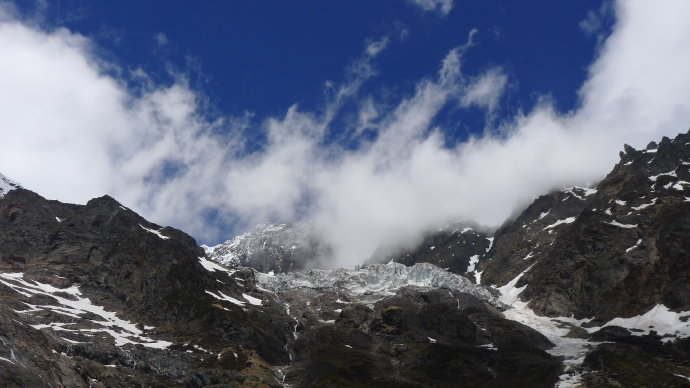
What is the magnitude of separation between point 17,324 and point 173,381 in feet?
185

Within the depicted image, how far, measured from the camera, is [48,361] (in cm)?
14200

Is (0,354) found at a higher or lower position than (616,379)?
lower

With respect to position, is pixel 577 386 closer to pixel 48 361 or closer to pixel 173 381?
pixel 173 381

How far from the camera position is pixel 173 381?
7298 inches

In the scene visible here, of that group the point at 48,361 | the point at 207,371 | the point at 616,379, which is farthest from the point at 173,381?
the point at 616,379

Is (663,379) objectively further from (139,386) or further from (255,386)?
(139,386)

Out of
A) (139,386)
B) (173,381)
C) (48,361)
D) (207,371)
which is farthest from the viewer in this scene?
(207,371)

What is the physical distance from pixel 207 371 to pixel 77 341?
145 ft

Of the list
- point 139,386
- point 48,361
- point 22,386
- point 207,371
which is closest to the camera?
point 22,386

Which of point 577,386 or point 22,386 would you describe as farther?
point 577,386

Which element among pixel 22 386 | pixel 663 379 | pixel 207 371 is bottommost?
pixel 22 386

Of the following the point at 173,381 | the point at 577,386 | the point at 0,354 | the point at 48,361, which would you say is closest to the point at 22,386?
the point at 0,354

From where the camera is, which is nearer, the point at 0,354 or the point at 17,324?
the point at 0,354

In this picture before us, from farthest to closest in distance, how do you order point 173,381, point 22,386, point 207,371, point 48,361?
point 207,371, point 173,381, point 48,361, point 22,386
